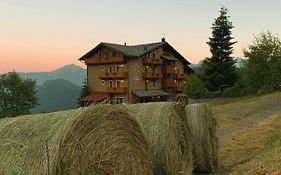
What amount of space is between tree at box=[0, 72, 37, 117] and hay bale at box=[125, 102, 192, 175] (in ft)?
185

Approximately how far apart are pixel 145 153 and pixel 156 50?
53.0 meters

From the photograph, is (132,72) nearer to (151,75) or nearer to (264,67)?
(151,75)

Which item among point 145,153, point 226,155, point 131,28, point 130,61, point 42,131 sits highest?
point 131,28

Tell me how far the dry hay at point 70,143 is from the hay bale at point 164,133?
50.6 inches

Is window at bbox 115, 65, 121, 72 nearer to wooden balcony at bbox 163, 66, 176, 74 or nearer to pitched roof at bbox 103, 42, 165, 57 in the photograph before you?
pitched roof at bbox 103, 42, 165, 57

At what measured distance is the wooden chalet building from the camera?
181 ft

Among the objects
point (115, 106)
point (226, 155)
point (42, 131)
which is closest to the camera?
point (42, 131)

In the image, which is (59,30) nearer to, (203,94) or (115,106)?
(203,94)

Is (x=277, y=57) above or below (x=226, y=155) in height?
above

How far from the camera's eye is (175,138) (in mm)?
8633

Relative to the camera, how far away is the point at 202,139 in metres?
10.4

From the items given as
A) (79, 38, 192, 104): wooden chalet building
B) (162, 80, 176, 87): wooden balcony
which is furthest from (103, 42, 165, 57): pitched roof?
(162, 80, 176, 87): wooden balcony

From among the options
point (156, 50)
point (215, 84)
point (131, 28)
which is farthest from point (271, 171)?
point (156, 50)

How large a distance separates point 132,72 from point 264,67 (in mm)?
19069
